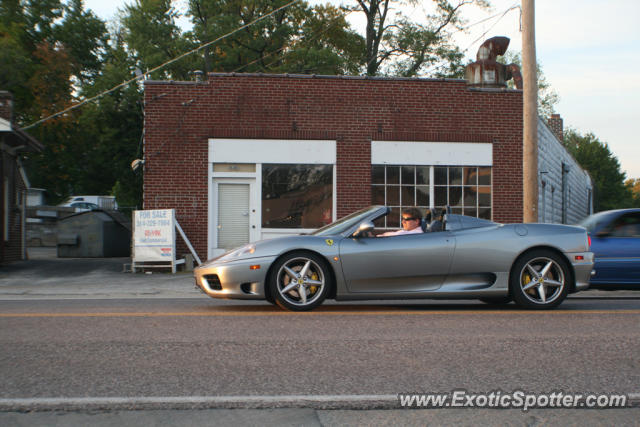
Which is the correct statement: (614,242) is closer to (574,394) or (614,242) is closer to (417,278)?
(417,278)

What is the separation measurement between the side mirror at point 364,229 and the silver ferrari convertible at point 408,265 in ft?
0.04

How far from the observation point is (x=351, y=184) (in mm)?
16781

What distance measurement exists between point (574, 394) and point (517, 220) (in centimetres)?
1450

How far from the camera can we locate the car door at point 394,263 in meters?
7.09

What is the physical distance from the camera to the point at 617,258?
970 centimetres

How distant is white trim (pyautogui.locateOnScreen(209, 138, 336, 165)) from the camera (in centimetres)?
1652

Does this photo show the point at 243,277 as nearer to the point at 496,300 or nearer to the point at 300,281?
the point at 300,281

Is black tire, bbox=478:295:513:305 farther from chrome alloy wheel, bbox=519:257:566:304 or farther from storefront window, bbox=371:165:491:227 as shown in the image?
storefront window, bbox=371:165:491:227

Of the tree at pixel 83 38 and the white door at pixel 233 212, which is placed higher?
the tree at pixel 83 38

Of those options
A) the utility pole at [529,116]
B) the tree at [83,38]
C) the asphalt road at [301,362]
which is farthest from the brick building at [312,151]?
the tree at [83,38]

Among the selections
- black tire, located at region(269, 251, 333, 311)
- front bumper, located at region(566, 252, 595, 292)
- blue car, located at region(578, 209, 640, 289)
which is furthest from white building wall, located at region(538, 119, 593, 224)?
black tire, located at region(269, 251, 333, 311)

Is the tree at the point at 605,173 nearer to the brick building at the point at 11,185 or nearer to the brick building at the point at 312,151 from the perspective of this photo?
the brick building at the point at 312,151

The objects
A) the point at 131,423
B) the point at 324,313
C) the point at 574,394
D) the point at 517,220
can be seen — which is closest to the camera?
the point at 131,423

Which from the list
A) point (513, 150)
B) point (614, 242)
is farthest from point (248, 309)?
point (513, 150)
